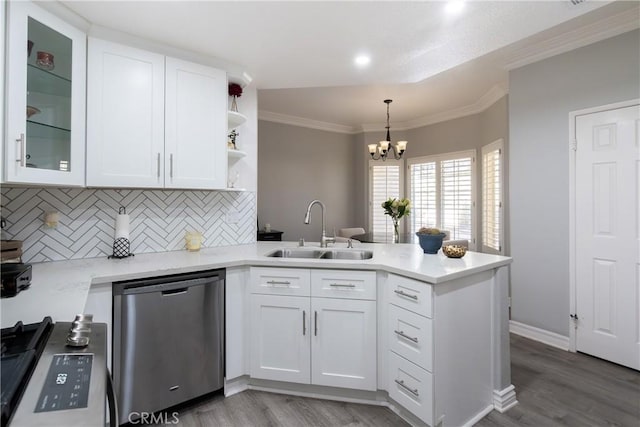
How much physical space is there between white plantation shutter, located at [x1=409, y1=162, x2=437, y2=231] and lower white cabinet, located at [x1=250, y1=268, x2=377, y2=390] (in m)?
3.82

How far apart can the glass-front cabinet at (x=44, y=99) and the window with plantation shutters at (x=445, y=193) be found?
15.7 feet

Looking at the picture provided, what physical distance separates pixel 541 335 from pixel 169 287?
334cm

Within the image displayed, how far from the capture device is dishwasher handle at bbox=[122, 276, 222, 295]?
1.81 metres

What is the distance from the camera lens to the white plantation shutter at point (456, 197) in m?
5.00

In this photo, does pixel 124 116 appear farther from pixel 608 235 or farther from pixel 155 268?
pixel 608 235

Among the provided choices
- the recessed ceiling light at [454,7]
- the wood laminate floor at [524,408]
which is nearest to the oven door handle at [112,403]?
the wood laminate floor at [524,408]

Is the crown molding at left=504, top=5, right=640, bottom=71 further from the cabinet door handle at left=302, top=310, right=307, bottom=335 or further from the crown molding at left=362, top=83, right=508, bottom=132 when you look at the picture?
the cabinet door handle at left=302, top=310, right=307, bottom=335

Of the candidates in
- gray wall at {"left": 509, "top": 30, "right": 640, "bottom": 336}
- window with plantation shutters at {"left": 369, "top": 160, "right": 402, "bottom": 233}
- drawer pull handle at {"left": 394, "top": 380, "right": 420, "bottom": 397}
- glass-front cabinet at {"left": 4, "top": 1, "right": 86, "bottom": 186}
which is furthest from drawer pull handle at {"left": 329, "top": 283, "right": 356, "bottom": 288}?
window with plantation shutters at {"left": 369, "top": 160, "right": 402, "bottom": 233}

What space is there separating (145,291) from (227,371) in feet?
2.63

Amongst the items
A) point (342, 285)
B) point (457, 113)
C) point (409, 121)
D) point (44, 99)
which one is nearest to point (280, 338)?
point (342, 285)

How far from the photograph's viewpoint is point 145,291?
185 cm

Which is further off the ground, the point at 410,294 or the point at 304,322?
the point at 410,294

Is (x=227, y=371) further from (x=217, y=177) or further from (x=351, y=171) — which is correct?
(x=351, y=171)

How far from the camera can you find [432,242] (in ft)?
7.98
